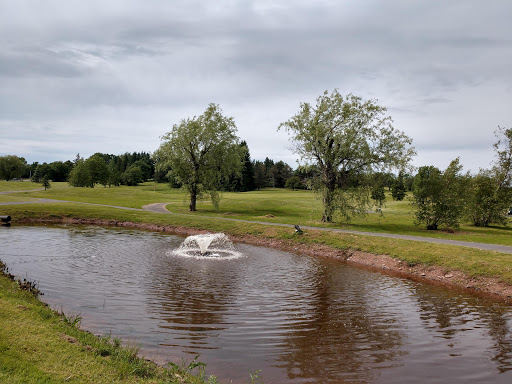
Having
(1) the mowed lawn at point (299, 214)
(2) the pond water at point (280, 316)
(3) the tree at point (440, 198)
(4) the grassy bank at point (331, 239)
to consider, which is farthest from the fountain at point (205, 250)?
(3) the tree at point (440, 198)

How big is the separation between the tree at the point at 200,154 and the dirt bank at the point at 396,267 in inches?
Result: 581

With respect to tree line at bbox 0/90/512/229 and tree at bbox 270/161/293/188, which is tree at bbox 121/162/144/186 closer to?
tree at bbox 270/161/293/188

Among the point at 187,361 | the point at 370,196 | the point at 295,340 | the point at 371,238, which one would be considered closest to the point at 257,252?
the point at 371,238

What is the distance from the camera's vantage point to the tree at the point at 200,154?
47969mm

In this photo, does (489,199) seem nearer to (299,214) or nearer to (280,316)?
(299,214)

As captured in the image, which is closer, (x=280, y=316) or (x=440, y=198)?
(x=280, y=316)

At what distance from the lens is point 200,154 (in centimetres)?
4931

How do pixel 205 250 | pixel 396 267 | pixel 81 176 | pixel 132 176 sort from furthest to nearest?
pixel 132 176 < pixel 81 176 < pixel 205 250 < pixel 396 267

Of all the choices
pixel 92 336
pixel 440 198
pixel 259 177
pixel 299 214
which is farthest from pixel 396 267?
pixel 259 177

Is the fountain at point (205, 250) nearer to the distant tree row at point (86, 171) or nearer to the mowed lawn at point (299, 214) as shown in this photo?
the mowed lawn at point (299, 214)

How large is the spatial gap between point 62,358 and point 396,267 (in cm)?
→ 1916

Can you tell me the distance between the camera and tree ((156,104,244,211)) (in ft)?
157

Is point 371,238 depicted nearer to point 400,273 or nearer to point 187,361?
point 400,273

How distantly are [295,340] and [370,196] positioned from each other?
3010 centimetres
